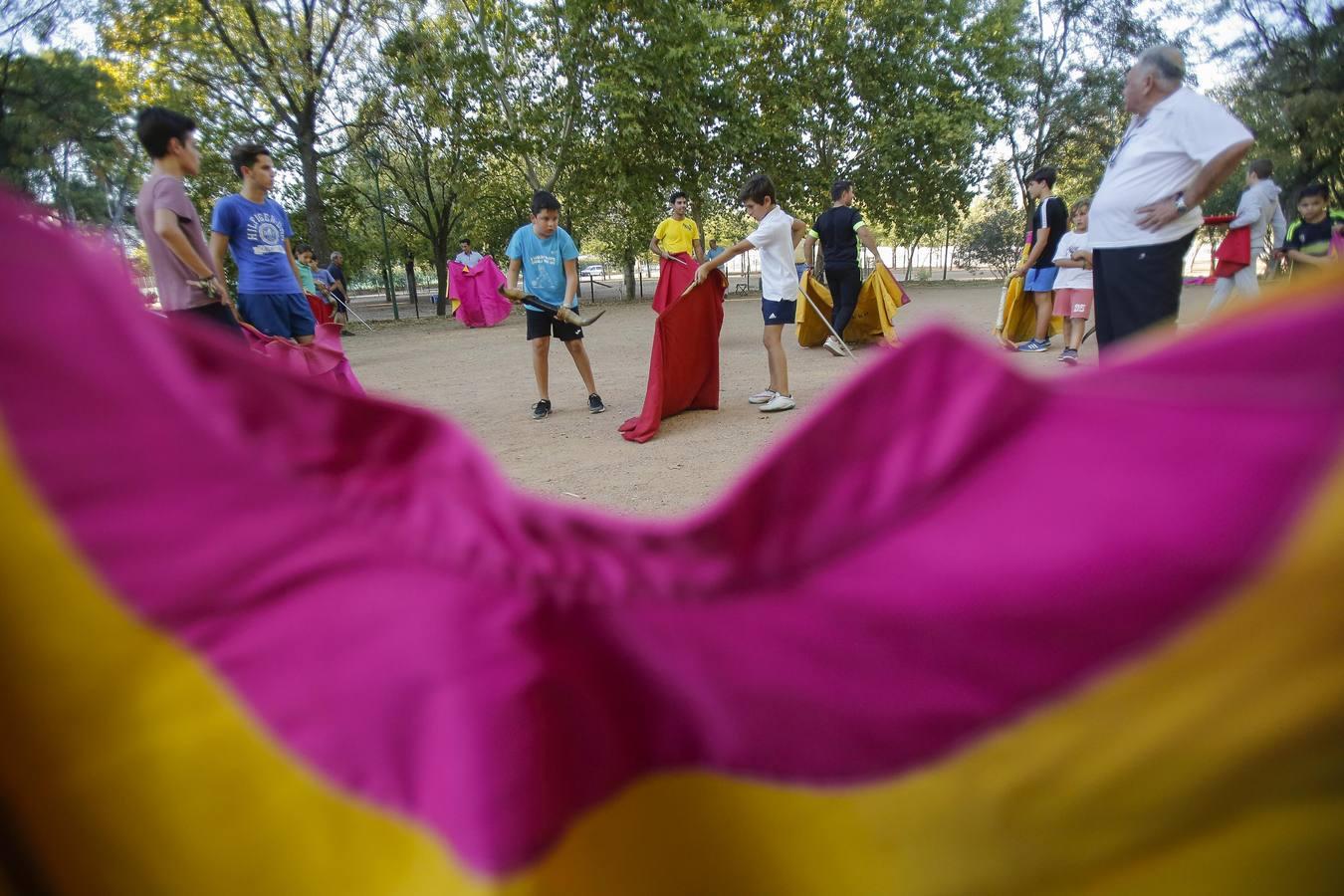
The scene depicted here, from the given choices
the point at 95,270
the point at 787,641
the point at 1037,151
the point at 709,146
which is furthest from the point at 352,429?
the point at 1037,151

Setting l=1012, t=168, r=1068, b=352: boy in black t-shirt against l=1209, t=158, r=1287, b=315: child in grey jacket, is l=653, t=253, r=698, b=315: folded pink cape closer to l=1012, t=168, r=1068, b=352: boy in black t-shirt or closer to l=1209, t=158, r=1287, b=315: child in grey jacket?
l=1012, t=168, r=1068, b=352: boy in black t-shirt

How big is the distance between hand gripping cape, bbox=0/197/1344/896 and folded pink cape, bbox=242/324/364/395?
11.9ft

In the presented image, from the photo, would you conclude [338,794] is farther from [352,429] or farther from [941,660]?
[941,660]

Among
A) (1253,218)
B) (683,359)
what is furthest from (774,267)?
(1253,218)

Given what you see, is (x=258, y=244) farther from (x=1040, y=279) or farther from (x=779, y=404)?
(x=1040, y=279)

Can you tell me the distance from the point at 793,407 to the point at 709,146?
16.4 meters

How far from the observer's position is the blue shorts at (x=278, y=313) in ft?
16.0

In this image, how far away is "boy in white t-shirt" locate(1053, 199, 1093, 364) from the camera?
23.1 feet

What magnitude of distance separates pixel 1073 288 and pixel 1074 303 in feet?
0.63

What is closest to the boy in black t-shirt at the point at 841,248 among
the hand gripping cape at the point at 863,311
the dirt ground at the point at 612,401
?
the hand gripping cape at the point at 863,311

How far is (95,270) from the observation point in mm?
632

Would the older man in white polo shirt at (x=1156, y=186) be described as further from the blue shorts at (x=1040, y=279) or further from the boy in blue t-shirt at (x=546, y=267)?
the blue shorts at (x=1040, y=279)

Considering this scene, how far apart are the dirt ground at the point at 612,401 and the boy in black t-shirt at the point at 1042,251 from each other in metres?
0.40

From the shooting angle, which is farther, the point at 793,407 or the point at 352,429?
the point at 793,407
